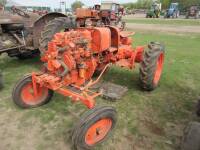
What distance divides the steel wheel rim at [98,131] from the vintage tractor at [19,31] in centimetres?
368

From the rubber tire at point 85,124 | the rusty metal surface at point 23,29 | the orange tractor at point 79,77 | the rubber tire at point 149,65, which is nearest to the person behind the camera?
the rubber tire at point 85,124

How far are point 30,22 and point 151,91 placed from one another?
13.3 feet

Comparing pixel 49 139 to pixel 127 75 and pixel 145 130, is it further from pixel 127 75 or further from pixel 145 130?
pixel 127 75

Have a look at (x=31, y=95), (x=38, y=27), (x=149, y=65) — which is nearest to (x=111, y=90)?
(x=149, y=65)

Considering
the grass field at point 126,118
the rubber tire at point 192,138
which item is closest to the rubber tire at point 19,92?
the grass field at point 126,118

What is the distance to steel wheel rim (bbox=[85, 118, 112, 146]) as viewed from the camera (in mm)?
2842

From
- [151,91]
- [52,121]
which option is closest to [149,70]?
[151,91]

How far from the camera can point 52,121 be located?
353 cm

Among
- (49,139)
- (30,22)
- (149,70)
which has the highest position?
(30,22)

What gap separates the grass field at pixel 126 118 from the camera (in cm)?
305

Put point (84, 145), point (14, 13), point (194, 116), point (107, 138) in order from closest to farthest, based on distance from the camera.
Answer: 1. point (84, 145)
2. point (107, 138)
3. point (194, 116)
4. point (14, 13)

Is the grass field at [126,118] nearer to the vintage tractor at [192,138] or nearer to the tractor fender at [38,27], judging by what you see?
the vintage tractor at [192,138]

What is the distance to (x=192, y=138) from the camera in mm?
2398

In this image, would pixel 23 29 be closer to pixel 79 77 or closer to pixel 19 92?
pixel 19 92
